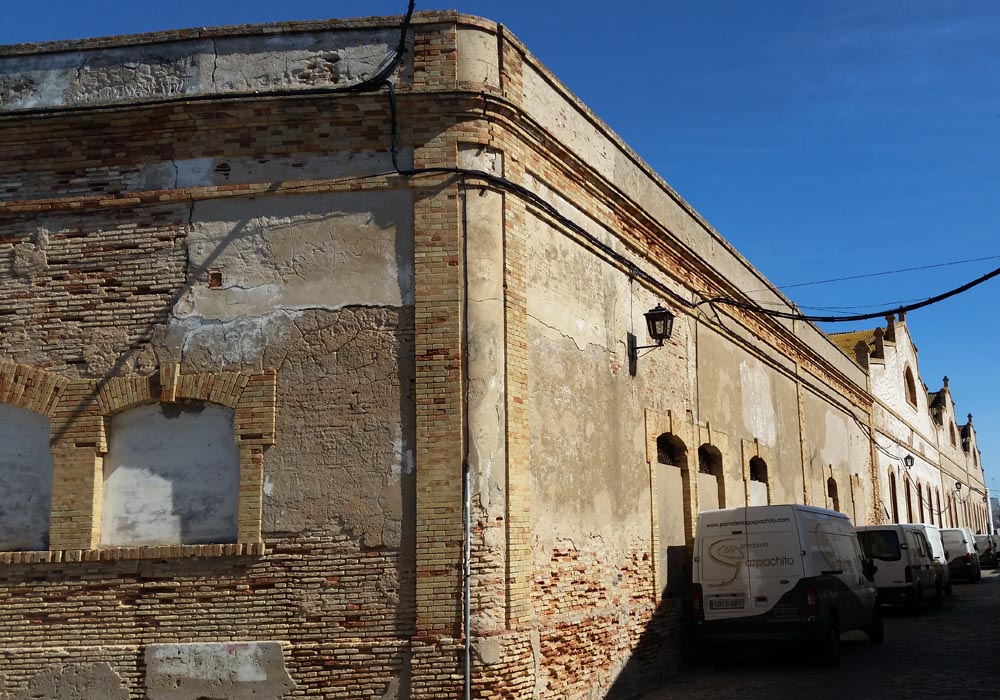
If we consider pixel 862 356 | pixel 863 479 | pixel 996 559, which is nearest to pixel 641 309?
pixel 863 479

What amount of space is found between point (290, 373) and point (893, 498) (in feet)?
98.5

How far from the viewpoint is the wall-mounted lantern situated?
13.7 meters

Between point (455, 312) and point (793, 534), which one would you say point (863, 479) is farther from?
point (455, 312)

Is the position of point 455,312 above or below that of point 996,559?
above

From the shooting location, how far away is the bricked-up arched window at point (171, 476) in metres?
10.3

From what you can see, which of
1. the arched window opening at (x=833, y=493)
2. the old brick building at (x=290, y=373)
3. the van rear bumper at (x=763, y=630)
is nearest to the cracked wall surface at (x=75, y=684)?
the old brick building at (x=290, y=373)

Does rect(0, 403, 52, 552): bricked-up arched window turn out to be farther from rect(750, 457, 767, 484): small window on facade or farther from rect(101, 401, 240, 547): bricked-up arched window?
rect(750, 457, 767, 484): small window on facade

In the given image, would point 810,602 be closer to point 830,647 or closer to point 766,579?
point 766,579

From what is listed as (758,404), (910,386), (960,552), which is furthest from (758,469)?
(910,386)

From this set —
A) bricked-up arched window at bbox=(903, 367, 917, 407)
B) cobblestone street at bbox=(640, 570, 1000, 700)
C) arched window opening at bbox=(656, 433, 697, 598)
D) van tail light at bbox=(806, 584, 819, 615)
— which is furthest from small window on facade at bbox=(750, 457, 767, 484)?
bricked-up arched window at bbox=(903, 367, 917, 407)

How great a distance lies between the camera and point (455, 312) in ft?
33.8

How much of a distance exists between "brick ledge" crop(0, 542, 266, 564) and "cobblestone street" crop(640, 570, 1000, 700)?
5.14m

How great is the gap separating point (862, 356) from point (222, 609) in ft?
97.4

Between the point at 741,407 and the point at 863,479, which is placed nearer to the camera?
the point at 741,407
